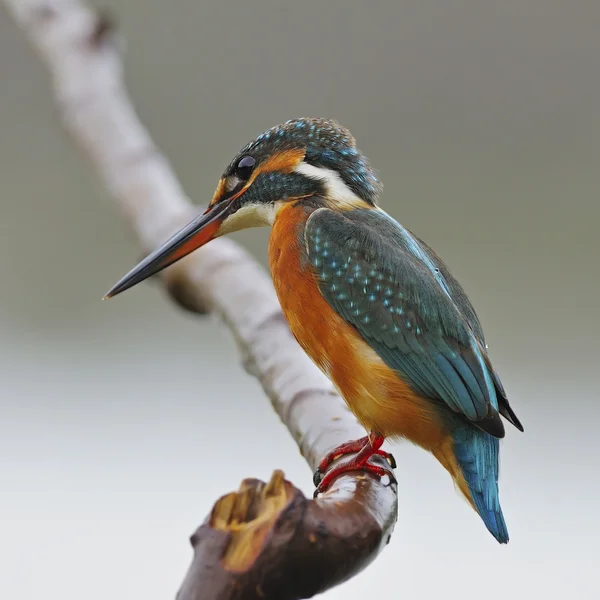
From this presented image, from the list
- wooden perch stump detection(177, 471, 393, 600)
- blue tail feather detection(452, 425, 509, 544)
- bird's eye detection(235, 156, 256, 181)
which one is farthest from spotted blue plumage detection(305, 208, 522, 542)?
wooden perch stump detection(177, 471, 393, 600)

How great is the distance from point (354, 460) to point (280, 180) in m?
0.44

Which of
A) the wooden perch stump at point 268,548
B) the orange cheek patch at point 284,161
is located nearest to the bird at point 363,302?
the orange cheek patch at point 284,161

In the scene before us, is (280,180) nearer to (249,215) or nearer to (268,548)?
(249,215)

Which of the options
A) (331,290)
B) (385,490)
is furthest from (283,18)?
(385,490)

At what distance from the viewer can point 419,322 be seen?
1.21m

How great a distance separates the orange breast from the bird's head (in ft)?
0.18

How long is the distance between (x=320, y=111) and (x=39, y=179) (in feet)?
2.95

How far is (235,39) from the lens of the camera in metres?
2.72

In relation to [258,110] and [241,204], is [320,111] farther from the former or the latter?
[241,204]

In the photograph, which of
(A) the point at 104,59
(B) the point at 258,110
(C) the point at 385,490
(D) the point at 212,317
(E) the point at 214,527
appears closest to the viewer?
(E) the point at 214,527

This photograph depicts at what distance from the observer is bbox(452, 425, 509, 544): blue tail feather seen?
3.58ft

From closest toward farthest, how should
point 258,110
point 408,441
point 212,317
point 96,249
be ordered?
point 408,441 → point 212,317 → point 258,110 → point 96,249

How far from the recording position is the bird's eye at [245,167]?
4.40 ft

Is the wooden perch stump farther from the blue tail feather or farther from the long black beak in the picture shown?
the long black beak
